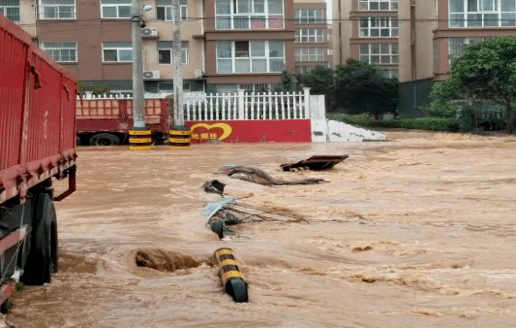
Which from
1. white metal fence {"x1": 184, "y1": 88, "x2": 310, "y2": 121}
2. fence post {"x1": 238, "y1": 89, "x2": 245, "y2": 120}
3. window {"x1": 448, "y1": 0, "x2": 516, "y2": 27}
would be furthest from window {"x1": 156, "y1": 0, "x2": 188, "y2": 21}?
window {"x1": 448, "y1": 0, "x2": 516, "y2": 27}

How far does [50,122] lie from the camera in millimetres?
7867

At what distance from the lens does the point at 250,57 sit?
4622 cm

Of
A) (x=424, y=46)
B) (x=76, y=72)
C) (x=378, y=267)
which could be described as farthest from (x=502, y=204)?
(x=424, y=46)

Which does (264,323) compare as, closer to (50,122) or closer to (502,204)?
(50,122)

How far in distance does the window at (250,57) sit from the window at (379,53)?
25092 mm

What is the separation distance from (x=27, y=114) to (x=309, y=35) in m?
87.5

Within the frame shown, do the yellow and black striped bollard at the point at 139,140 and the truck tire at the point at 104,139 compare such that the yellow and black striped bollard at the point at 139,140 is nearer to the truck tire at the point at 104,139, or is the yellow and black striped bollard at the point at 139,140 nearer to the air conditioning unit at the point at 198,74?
the truck tire at the point at 104,139

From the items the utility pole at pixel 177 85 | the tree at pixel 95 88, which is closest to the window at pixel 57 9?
the tree at pixel 95 88

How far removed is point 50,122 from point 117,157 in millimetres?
18333

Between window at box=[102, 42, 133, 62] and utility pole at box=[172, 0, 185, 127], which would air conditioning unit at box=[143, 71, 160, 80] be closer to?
window at box=[102, 42, 133, 62]

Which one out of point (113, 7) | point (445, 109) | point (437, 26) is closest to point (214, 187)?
point (445, 109)

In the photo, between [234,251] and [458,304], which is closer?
[458,304]

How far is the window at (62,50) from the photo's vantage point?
149 feet

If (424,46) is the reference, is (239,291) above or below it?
below
